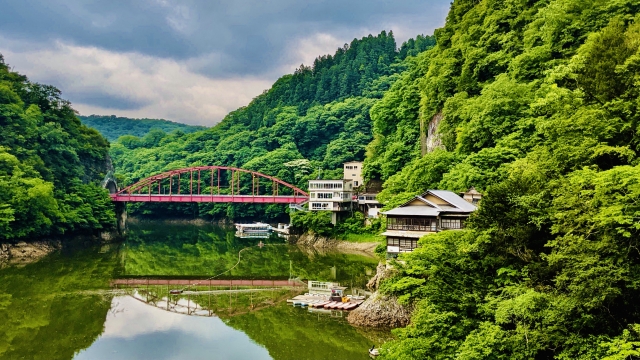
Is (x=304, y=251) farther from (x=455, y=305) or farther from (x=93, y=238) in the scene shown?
(x=455, y=305)

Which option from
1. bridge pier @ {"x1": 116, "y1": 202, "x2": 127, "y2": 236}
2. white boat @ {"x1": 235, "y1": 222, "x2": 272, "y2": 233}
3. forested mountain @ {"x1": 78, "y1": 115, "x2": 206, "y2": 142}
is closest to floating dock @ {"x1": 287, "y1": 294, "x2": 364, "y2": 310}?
white boat @ {"x1": 235, "y1": 222, "x2": 272, "y2": 233}

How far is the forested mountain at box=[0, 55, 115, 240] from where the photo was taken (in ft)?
121

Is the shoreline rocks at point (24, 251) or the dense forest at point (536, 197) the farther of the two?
the shoreline rocks at point (24, 251)

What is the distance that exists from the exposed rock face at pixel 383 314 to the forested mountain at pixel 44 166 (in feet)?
83.2

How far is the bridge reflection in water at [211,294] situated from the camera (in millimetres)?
23625

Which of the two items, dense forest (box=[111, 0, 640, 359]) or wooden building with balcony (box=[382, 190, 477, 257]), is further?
wooden building with balcony (box=[382, 190, 477, 257])

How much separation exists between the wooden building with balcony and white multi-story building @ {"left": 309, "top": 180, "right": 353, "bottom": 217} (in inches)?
912

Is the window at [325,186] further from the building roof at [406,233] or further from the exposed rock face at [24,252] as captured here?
the building roof at [406,233]

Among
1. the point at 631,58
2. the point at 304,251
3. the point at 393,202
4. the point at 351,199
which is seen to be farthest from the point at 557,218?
the point at 351,199

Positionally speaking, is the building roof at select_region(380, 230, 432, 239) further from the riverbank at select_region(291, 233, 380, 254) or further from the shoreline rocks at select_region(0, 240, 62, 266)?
the shoreline rocks at select_region(0, 240, 62, 266)

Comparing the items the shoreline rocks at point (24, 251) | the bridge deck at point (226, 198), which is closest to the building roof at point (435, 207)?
the shoreline rocks at point (24, 251)

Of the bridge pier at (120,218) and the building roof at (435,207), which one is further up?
the building roof at (435,207)

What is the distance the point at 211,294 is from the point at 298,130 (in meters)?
50.7

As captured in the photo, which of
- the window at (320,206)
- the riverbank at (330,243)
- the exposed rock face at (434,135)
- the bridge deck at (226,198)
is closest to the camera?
the exposed rock face at (434,135)
